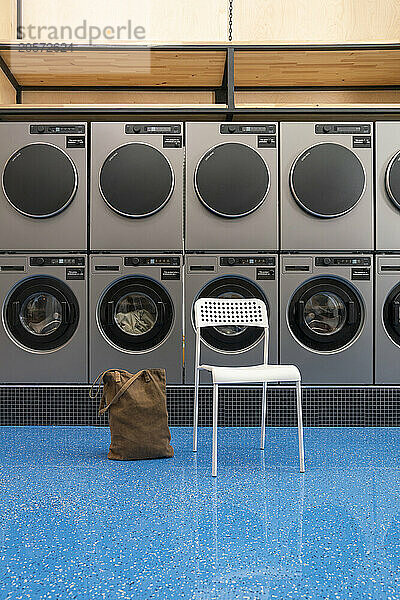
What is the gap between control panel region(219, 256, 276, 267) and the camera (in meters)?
3.76

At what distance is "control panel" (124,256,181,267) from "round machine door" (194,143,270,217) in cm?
40

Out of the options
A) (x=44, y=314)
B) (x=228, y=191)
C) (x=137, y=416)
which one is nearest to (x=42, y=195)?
(x=44, y=314)

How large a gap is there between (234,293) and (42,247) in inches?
49.7

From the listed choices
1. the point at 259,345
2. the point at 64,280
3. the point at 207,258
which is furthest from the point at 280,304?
the point at 64,280

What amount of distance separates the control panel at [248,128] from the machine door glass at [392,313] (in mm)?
1294

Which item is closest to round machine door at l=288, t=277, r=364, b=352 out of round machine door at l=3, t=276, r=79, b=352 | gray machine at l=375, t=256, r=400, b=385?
gray machine at l=375, t=256, r=400, b=385

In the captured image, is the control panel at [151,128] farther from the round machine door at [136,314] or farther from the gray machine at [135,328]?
the round machine door at [136,314]

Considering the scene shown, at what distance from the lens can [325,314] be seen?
3799 millimetres

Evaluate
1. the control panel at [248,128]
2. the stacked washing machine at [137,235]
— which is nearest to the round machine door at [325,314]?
the stacked washing machine at [137,235]

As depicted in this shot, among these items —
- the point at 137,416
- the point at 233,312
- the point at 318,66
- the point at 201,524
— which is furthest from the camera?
the point at 318,66

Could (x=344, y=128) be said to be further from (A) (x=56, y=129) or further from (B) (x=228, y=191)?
(A) (x=56, y=129)

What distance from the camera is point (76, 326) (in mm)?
3746

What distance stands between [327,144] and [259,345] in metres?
1.36

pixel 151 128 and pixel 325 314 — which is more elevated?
pixel 151 128
